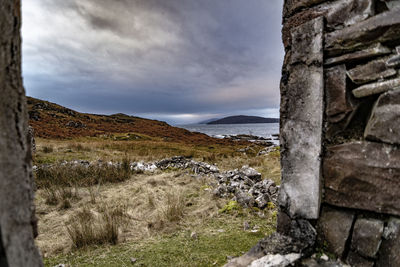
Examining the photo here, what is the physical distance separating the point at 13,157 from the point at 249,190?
15.2 ft

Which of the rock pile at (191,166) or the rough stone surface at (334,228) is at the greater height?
the rough stone surface at (334,228)

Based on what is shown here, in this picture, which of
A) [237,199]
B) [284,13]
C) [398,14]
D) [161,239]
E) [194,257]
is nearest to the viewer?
→ [398,14]

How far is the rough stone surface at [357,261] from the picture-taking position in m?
1.72

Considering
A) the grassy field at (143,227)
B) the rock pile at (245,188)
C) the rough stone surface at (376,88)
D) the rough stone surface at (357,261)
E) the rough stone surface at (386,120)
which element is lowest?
the grassy field at (143,227)

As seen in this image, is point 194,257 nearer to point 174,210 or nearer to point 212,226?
point 212,226

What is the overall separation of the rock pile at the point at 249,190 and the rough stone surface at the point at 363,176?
7.79 ft

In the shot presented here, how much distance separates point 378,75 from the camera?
1646 mm

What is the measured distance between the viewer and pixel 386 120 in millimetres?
1597

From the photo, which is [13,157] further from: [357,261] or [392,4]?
[392,4]

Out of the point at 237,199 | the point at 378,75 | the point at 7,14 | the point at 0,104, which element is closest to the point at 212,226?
the point at 237,199

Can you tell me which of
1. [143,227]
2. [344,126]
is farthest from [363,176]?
[143,227]

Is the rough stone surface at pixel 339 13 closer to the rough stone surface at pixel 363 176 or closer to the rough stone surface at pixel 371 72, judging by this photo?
the rough stone surface at pixel 371 72

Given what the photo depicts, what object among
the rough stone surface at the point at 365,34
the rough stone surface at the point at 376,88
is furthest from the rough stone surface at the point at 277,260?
the rough stone surface at the point at 365,34

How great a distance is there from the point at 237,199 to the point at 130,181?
3809mm
